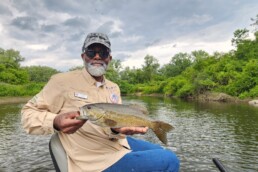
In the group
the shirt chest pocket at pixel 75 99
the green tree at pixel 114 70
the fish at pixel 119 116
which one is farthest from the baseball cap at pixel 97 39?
the green tree at pixel 114 70

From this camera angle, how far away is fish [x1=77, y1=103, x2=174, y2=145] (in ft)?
11.5

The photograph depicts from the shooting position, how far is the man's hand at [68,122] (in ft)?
11.6

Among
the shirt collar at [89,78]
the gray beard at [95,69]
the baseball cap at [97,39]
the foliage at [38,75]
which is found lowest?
the shirt collar at [89,78]

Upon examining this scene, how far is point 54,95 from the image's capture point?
4.11 m

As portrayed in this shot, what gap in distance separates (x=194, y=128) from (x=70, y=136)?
20233mm

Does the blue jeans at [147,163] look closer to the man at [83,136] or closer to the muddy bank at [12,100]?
the man at [83,136]

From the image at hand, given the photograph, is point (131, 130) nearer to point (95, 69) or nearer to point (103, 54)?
point (95, 69)

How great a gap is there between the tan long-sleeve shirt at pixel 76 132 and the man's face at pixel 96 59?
336mm

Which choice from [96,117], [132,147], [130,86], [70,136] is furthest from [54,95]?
[130,86]

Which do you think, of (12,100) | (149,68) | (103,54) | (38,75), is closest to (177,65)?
(149,68)

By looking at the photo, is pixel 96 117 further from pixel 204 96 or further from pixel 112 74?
pixel 112 74

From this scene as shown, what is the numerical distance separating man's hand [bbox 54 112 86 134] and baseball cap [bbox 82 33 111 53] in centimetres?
129

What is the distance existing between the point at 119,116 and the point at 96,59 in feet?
3.86

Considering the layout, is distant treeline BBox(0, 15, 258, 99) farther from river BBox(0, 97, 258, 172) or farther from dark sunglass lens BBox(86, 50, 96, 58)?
dark sunglass lens BBox(86, 50, 96, 58)
